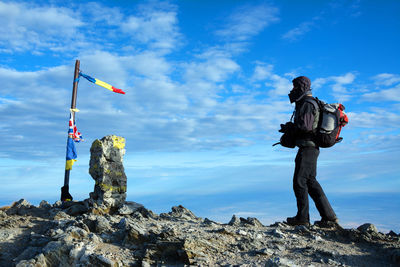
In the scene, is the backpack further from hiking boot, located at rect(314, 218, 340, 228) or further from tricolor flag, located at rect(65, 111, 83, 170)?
tricolor flag, located at rect(65, 111, 83, 170)

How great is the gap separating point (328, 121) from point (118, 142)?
642 cm

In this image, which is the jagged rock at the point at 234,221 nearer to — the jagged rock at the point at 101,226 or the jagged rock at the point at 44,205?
the jagged rock at the point at 101,226

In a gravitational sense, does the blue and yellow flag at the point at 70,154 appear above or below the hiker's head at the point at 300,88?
below

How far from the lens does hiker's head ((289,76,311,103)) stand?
9.99m

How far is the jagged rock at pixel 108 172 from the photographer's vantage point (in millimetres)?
10945

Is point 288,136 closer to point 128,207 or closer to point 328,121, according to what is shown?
point 328,121

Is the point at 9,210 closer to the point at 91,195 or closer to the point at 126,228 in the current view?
the point at 91,195

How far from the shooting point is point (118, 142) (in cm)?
1153

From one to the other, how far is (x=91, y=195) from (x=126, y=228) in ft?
13.0

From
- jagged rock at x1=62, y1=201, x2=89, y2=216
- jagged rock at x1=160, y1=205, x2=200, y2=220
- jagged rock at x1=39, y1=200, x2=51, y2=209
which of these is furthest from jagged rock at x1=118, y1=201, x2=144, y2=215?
jagged rock at x1=39, y1=200, x2=51, y2=209

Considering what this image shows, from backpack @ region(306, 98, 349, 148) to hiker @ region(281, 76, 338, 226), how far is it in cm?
13

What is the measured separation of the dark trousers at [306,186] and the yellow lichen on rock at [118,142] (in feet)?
18.0

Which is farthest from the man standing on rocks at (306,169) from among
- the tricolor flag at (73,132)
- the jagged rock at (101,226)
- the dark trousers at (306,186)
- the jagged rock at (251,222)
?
the tricolor flag at (73,132)

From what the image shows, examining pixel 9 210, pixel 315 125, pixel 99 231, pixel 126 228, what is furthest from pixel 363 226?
pixel 9 210
